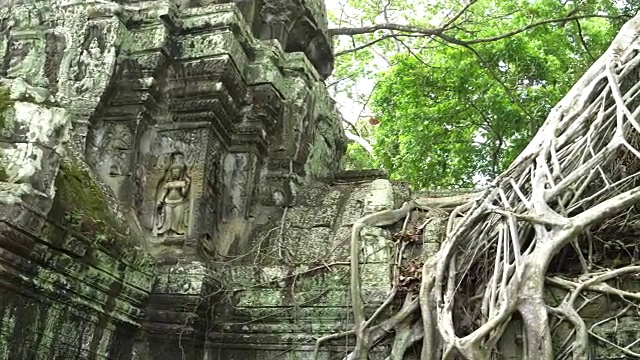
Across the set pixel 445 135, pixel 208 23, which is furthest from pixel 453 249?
pixel 445 135

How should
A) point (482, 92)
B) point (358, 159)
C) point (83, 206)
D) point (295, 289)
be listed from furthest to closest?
point (358, 159) < point (482, 92) < point (295, 289) < point (83, 206)

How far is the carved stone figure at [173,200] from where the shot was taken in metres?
4.20

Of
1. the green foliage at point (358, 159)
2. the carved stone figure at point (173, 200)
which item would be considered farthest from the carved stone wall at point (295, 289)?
the green foliage at point (358, 159)

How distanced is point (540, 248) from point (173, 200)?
214 centimetres

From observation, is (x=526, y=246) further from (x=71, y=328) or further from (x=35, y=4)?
(x=35, y=4)

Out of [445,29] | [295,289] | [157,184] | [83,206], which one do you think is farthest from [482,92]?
[83,206]

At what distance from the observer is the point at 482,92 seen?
8.99 metres

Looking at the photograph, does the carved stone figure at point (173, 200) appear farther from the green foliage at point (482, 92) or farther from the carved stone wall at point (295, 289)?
the green foliage at point (482, 92)

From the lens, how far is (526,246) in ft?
11.5

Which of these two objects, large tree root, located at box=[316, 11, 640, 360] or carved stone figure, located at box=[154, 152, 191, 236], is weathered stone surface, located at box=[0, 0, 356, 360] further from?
large tree root, located at box=[316, 11, 640, 360]

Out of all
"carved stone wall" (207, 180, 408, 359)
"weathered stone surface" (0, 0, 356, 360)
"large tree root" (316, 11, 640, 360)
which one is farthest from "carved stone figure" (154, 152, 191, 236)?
"large tree root" (316, 11, 640, 360)

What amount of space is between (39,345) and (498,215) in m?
2.23

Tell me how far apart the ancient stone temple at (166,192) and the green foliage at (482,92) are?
396 cm

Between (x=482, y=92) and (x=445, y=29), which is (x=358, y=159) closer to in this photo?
(x=482, y=92)
